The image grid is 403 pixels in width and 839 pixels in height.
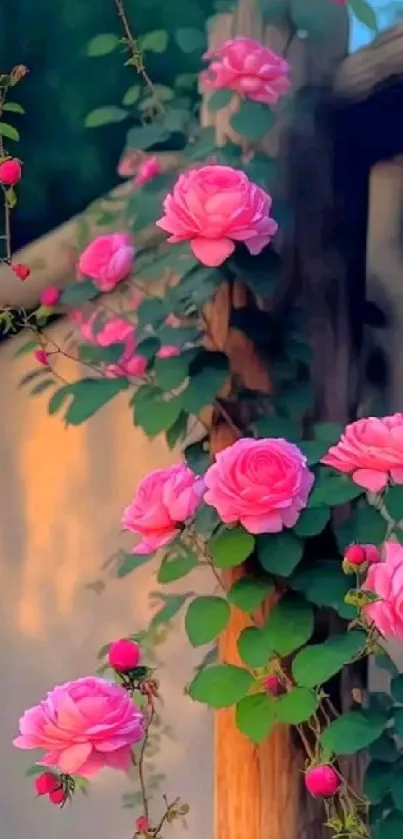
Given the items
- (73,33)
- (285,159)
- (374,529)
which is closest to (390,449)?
(374,529)

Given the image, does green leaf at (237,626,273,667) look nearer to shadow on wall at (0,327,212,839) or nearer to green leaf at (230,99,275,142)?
shadow on wall at (0,327,212,839)

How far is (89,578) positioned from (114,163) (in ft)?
1.87

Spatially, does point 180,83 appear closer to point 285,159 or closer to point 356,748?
point 285,159

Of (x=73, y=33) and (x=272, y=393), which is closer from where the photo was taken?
(x=272, y=393)

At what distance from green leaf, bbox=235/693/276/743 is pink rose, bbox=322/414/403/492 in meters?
0.22

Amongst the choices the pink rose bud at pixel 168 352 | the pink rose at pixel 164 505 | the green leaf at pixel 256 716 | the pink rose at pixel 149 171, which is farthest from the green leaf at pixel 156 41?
the green leaf at pixel 256 716

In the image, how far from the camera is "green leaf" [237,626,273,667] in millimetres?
944

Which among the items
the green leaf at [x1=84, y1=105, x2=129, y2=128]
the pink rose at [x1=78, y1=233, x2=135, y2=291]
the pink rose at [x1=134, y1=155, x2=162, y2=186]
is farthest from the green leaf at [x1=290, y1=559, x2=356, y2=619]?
the green leaf at [x1=84, y1=105, x2=129, y2=128]

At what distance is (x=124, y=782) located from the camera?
142cm

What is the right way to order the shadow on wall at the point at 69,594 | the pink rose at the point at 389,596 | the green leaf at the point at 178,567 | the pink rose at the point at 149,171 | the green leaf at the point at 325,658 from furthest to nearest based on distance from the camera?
the shadow on wall at the point at 69,594, the pink rose at the point at 149,171, the green leaf at the point at 178,567, the green leaf at the point at 325,658, the pink rose at the point at 389,596

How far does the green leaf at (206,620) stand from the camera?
96 centimetres

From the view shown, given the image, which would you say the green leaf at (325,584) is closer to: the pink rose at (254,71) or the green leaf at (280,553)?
the green leaf at (280,553)

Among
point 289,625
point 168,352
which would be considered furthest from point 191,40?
point 289,625

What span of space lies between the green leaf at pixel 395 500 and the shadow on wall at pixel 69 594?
486 millimetres
